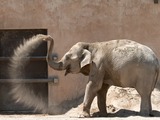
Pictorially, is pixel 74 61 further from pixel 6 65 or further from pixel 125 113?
pixel 6 65

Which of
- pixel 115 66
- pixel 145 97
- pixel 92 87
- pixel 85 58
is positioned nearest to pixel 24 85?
pixel 85 58

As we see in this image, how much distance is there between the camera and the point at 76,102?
14617 millimetres

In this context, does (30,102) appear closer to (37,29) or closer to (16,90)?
(16,90)

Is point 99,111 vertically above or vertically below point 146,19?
below

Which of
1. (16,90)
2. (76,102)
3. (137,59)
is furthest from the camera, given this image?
(16,90)

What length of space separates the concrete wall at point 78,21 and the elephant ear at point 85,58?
110 inches

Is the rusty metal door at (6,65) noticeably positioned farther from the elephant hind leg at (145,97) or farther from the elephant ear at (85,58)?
the elephant hind leg at (145,97)

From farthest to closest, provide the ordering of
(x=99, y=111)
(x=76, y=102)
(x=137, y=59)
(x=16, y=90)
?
(x=16, y=90) < (x=76, y=102) < (x=99, y=111) < (x=137, y=59)

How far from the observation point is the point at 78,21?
14.9 m

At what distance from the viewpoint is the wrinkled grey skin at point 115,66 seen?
11.6 meters

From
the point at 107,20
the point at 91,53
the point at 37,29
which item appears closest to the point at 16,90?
the point at 37,29

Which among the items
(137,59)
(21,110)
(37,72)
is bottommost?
(21,110)

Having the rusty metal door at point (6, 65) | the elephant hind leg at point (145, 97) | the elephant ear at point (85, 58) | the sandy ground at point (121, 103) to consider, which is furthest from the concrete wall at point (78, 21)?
the elephant hind leg at point (145, 97)

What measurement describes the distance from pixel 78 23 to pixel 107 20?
742mm
